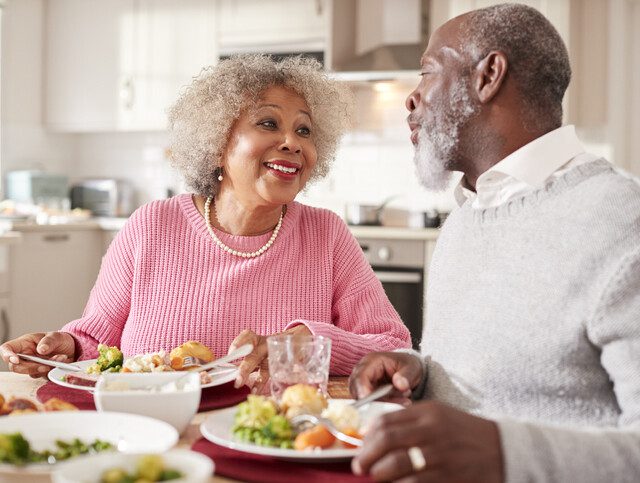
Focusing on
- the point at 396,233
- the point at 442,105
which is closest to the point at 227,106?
the point at 442,105

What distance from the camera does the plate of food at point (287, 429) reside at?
0.93m

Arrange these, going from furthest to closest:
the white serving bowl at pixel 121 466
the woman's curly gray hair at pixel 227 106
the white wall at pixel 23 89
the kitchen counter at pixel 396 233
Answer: the white wall at pixel 23 89, the kitchen counter at pixel 396 233, the woman's curly gray hair at pixel 227 106, the white serving bowl at pixel 121 466

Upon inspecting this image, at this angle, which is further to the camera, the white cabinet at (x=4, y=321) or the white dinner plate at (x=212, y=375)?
the white cabinet at (x=4, y=321)

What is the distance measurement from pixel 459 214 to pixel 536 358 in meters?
0.38

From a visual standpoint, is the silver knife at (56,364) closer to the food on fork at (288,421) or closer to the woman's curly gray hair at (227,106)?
the food on fork at (288,421)

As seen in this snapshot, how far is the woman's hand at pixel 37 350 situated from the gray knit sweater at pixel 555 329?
0.69 m

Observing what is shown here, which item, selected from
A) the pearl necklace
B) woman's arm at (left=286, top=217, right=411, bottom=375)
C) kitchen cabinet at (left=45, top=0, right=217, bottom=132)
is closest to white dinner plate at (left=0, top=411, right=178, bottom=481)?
woman's arm at (left=286, top=217, right=411, bottom=375)

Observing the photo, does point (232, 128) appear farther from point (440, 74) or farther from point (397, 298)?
point (397, 298)

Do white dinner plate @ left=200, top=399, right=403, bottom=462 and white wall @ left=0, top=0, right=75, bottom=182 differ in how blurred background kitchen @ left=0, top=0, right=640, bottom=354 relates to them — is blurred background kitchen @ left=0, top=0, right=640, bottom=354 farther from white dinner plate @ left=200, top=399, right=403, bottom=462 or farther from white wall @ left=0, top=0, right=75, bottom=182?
white dinner plate @ left=200, top=399, right=403, bottom=462

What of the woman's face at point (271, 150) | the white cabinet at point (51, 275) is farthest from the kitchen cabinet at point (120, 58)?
the woman's face at point (271, 150)

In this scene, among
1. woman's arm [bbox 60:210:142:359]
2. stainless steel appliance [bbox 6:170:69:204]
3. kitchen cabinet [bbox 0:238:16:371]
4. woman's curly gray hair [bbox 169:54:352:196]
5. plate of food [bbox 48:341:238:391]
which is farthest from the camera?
stainless steel appliance [bbox 6:170:69:204]

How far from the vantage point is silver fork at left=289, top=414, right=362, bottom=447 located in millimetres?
953

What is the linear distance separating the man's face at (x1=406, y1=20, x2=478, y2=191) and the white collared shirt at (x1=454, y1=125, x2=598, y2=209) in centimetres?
11

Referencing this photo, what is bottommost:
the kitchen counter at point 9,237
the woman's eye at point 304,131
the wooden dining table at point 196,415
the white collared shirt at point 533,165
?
the wooden dining table at point 196,415
